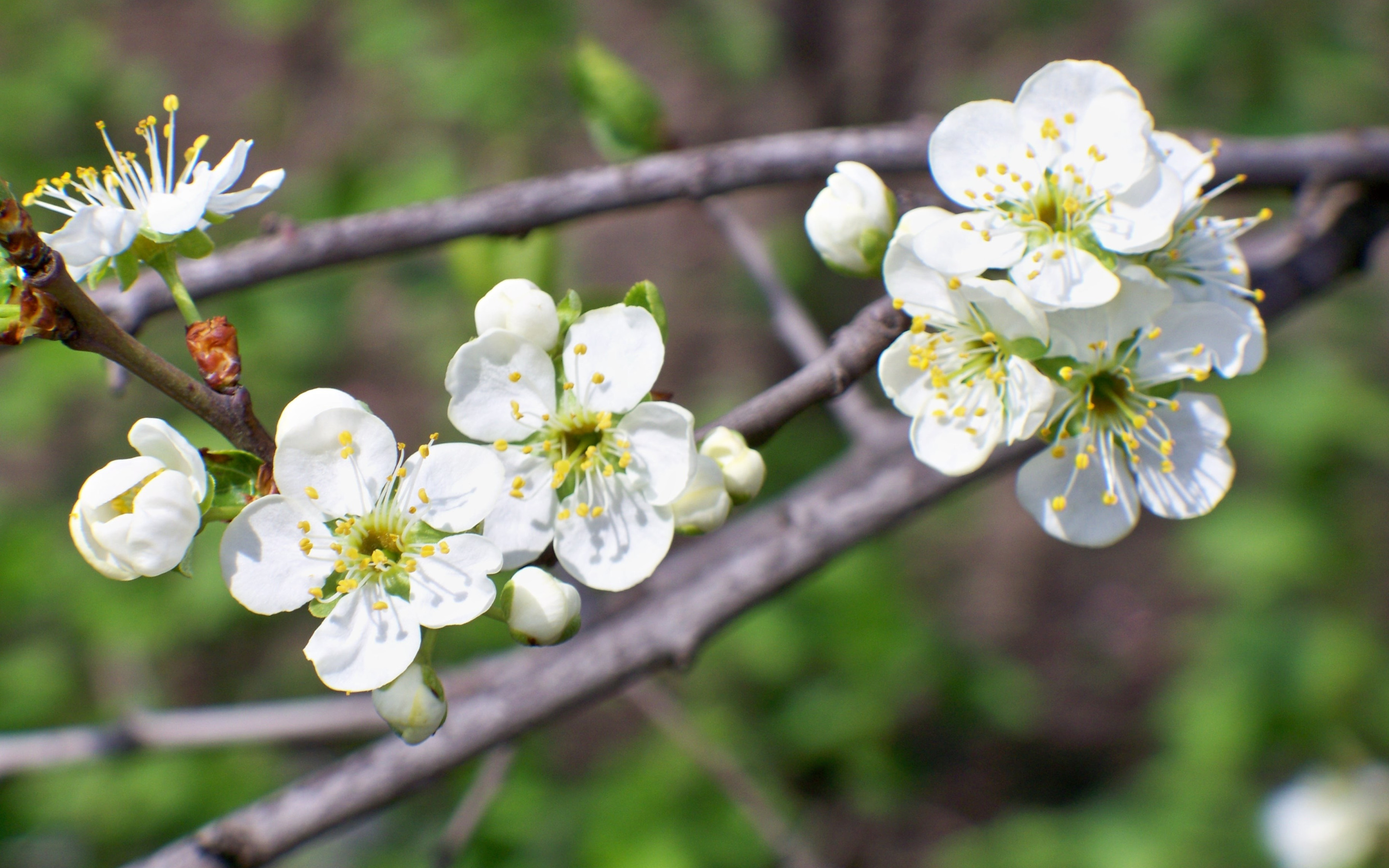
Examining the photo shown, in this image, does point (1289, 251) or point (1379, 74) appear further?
point (1379, 74)

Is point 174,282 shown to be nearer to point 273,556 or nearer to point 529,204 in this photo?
point 273,556

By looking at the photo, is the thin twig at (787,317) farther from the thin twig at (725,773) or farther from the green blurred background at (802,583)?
the thin twig at (725,773)

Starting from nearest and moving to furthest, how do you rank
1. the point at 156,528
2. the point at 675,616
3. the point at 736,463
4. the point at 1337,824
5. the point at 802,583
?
1. the point at 156,528
2. the point at 736,463
3. the point at 675,616
4. the point at 802,583
5. the point at 1337,824

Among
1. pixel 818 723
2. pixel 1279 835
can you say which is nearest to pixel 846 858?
pixel 818 723

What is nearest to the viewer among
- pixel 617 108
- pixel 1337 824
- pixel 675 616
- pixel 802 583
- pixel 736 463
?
pixel 736 463

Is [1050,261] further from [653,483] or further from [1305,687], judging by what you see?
[1305,687]

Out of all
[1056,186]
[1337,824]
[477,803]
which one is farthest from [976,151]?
[1337,824]

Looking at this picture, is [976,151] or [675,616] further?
[675,616]

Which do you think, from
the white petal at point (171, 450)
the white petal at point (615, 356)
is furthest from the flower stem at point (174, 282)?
the white petal at point (615, 356)
